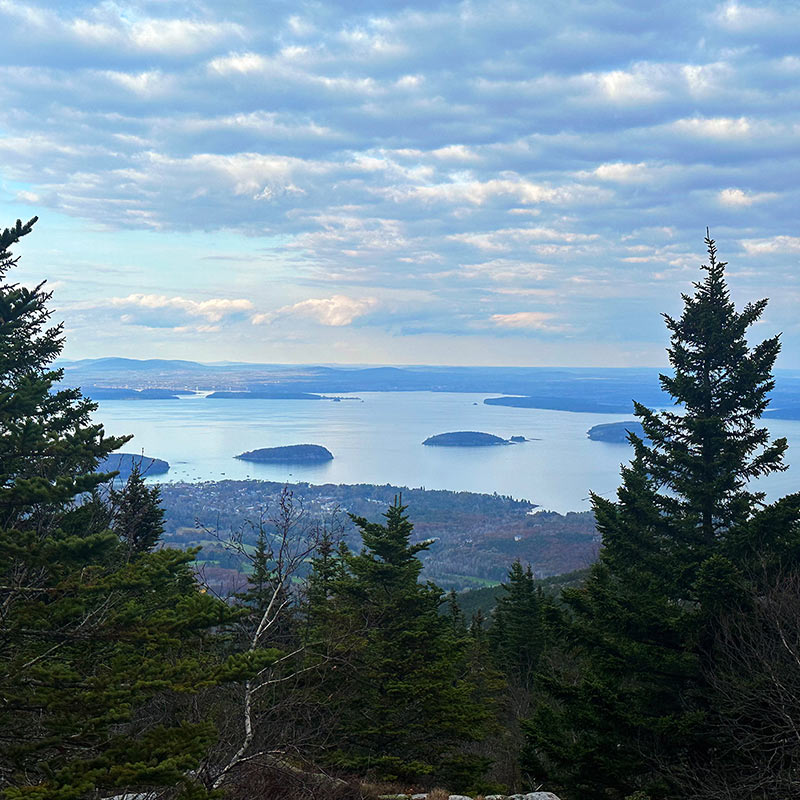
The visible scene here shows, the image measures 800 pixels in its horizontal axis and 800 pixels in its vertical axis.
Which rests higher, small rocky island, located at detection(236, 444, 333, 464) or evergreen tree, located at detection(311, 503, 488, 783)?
small rocky island, located at detection(236, 444, 333, 464)

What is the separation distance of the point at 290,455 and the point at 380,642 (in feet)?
533

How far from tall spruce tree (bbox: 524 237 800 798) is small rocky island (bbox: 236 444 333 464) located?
519ft

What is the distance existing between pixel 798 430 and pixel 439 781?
216186 mm

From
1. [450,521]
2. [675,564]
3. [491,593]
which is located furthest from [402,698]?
[450,521]

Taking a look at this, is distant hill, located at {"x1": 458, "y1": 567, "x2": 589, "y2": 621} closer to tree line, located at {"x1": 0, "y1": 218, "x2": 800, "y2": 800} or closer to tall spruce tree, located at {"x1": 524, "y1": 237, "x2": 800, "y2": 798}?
tree line, located at {"x1": 0, "y1": 218, "x2": 800, "y2": 800}

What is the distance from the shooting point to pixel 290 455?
174m

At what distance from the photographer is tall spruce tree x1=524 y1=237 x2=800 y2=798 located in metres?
11.3

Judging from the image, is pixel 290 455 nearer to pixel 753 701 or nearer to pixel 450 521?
pixel 450 521

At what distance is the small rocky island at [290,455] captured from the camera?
554 ft

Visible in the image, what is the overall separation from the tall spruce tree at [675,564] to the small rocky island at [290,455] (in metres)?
158

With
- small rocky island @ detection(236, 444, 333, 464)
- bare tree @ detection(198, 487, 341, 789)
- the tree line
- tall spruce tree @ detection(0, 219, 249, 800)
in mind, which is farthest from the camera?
small rocky island @ detection(236, 444, 333, 464)

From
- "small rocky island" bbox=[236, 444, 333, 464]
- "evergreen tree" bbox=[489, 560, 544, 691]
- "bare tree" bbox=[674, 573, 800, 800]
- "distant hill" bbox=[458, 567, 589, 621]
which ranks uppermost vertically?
"small rocky island" bbox=[236, 444, 333, 464]

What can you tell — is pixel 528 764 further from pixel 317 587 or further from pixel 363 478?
pixel 363 478

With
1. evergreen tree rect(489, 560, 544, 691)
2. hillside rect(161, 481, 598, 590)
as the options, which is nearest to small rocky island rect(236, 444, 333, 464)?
hillside rect(161, 481, 598, 590)
